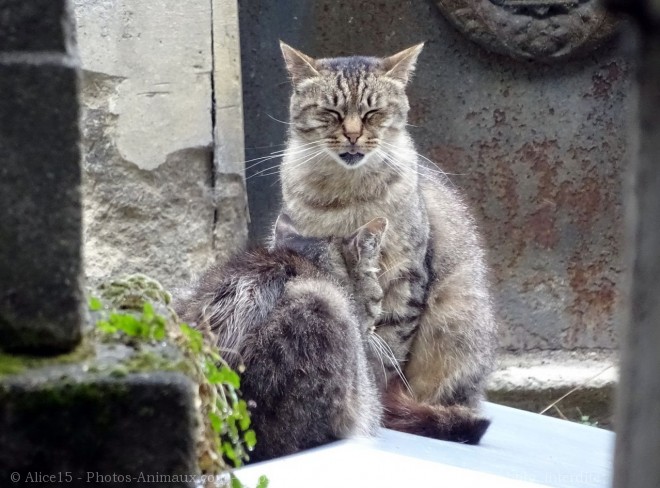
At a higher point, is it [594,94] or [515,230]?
[594,94]

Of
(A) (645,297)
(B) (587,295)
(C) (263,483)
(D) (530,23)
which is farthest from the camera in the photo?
(B) (587,295)

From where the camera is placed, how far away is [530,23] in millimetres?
5453

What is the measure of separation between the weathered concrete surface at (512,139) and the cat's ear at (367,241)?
1.62m

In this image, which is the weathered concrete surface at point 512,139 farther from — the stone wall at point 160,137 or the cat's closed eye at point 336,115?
the cat's closed eye at point 336,115

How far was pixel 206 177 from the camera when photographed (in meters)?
5.07

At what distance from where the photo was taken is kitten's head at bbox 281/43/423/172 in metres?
4.71

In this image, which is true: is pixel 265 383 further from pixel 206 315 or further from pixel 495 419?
pixel 495 419

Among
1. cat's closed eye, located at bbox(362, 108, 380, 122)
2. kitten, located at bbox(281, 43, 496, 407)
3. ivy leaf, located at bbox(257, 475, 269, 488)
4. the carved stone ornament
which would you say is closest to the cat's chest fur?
kitten, located at bbox(281, 43, 496, 407)

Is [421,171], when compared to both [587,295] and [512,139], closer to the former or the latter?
[512,139]

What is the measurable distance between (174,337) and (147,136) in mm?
3098

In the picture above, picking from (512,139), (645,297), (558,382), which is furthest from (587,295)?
(645,297)

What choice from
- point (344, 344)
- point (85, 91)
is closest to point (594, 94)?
point (85, 91)

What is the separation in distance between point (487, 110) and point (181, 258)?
1819 mm

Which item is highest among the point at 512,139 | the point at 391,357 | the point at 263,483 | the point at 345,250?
the point at 512,139
